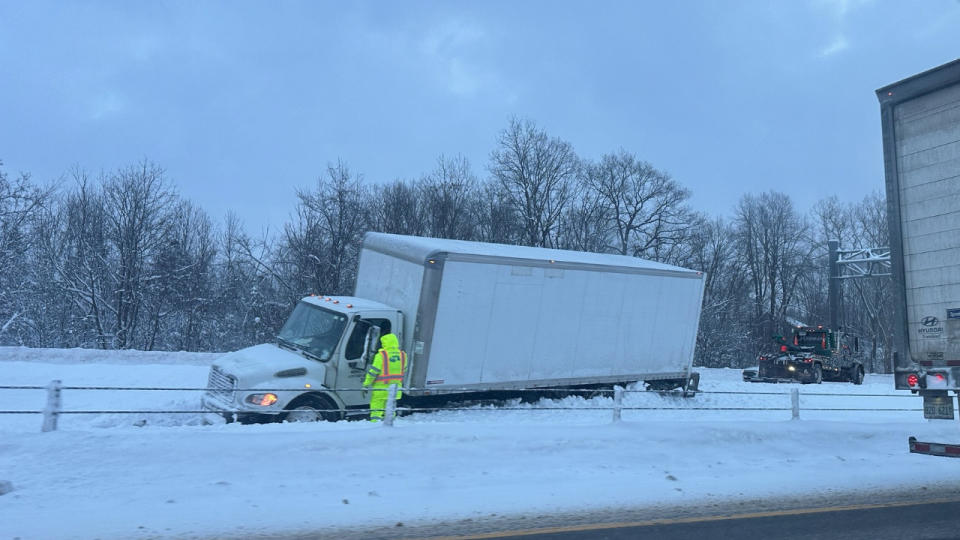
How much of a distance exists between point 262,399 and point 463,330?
3819mm

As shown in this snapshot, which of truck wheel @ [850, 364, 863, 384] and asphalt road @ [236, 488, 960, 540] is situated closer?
asphalt road @ [236, 488, 960, 540]

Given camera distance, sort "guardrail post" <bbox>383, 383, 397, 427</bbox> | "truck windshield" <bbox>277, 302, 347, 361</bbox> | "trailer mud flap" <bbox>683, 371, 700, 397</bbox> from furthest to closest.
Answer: "trailer mud flap" <bbox>683, 371, 700, 397</bbox>
"truck windshield" <bbox>277, 302, 347, 361</bbox>
"guardrail post" <bbox>383, 383, 397, 427</bbox>

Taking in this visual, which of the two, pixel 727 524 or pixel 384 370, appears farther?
pixel 384 370

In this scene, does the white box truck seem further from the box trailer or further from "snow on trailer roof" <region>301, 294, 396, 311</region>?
the box trailer

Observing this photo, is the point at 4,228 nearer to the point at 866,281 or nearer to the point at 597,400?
the point at 597,400

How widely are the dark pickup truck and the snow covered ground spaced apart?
1274 centimetres

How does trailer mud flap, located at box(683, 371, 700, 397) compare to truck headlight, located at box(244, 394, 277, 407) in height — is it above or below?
above

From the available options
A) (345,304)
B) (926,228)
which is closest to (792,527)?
(926,228)

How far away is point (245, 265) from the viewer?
106ft

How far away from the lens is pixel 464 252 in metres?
11.7

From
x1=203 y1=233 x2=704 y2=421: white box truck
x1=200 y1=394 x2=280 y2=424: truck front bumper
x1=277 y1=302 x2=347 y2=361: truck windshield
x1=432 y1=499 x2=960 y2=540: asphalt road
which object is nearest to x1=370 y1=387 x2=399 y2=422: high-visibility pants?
x1=203 y1=233 x2=704 y2=421: white box truck

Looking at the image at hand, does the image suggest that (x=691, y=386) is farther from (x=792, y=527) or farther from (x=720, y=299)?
(x=720, y=299)

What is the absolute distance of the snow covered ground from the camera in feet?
19.4

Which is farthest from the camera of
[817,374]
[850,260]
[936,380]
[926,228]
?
[850,260]
